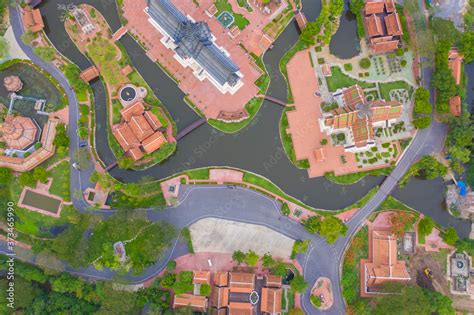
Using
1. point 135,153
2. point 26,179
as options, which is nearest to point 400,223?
point 135,153

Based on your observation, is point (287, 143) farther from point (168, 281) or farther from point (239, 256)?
point (168, 281)

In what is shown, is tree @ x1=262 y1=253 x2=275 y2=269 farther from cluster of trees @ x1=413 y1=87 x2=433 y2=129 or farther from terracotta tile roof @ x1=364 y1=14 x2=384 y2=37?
terracotta tile roof @ x1=364 y1=14 x2=384 y2=37

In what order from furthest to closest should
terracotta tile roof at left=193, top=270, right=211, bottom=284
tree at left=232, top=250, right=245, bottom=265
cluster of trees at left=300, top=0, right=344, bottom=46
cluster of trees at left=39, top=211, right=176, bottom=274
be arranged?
cluster of trees at left=300, top=0, right=344, bottom=46 → tree at left=232, top=250, right=245, bottom=265 → terracotta tile roof at left=193, top=270, right=211, bottom=284 → cluster of trees at left=39, top=211, right=176, bottom=274

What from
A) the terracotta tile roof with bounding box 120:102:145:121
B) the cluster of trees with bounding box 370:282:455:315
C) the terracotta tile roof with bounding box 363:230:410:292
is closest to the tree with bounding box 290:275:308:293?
the terracotta tile roof with bounding box 363:230:410:292

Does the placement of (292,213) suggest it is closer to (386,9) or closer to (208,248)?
(208,248)

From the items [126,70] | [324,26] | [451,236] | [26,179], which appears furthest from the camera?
[324,26]

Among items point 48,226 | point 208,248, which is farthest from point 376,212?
point 48,226
